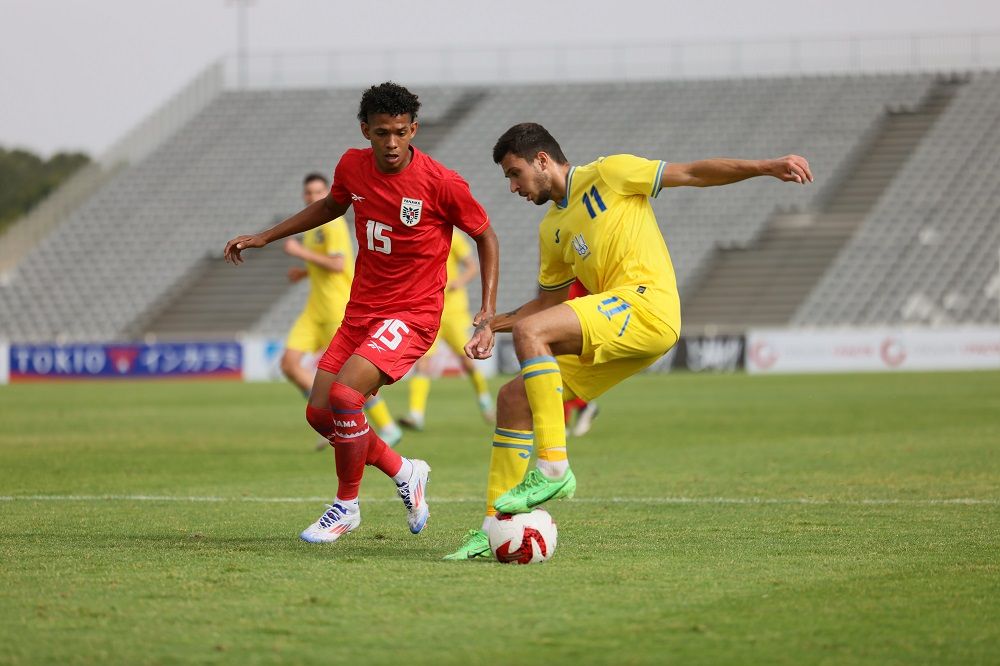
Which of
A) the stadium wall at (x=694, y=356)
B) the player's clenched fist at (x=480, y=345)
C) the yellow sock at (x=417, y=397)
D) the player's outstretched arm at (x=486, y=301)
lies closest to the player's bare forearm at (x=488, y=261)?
the player's outstretched arm at (x=486, y=301)

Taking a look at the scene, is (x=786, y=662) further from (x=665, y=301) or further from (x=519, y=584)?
(x=665, y=301)

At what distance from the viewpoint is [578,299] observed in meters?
6.66

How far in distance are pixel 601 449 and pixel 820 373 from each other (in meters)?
17.9

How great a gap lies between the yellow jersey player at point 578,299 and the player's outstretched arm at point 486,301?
0.04 meters

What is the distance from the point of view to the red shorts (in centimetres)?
702

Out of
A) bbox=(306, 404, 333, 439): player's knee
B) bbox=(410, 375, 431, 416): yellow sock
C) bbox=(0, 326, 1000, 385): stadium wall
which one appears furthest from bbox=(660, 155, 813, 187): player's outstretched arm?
bbox=(0, 326, 1000, 385): stadium wall

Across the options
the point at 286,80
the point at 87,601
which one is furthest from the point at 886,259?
the point at 87,601

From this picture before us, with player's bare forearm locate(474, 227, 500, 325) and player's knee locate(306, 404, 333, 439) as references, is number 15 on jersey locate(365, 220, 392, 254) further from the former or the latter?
player's knee locate(306, 404, 333, 439)

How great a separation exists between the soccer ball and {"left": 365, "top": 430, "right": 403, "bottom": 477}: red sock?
1.20 meters

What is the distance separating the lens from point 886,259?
35.2m

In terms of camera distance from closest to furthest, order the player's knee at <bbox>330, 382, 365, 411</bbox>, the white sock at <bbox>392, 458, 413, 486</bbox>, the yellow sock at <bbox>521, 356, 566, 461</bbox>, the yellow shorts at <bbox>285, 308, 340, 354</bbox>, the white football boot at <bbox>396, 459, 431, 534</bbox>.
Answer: the yellow sock at <bbox>521, 356, 566, 461</bbox> < the player's knee at <bbox>330, 382, 365, 411</bbox> < the white football boot at <bbox>396, 459, 431, 534</bbox> < the white sock at <bbox>392, 458, 413, 486</bbox> < the yellow shorts at <bbox>285, 308, 340, 354</bbox>

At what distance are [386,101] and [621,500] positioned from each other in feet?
10.4

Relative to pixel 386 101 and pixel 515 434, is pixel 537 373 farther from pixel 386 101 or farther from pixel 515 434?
pixel 386 101

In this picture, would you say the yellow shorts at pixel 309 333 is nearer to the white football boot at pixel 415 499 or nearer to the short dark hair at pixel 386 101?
the white football boot at pixel 415 499
